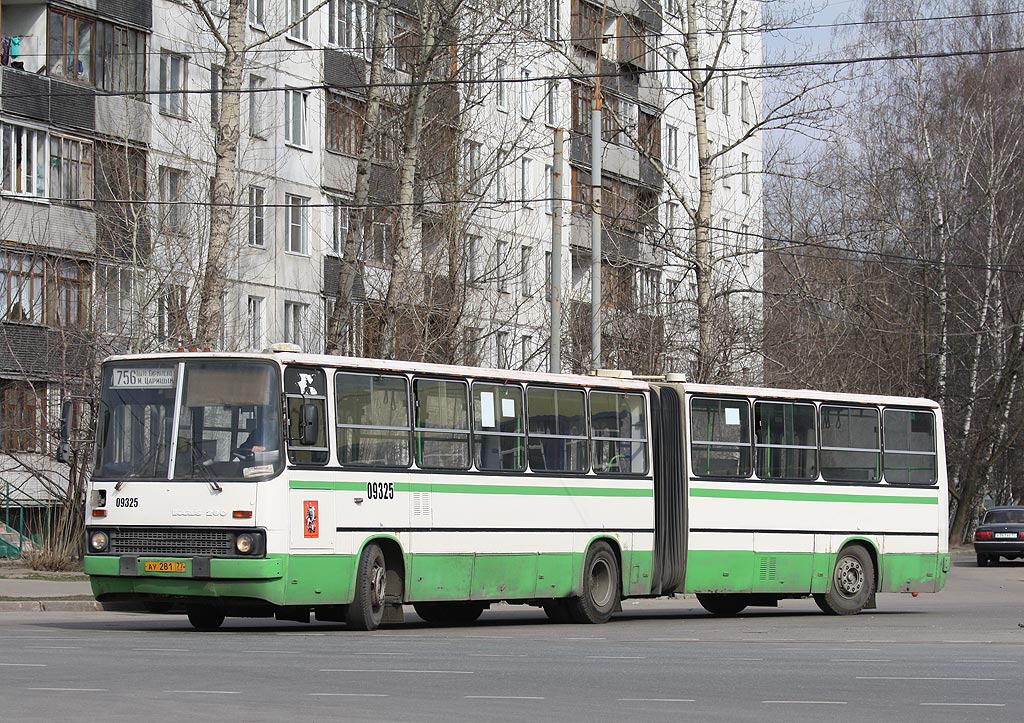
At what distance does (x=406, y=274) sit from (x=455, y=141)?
15.8 ft

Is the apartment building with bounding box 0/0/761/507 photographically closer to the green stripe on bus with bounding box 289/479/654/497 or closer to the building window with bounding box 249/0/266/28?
the building window with bounding box 249/0/266/28

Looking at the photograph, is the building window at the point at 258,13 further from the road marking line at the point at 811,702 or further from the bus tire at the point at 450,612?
the road marking line at the point at 811,702

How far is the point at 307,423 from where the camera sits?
19812mm

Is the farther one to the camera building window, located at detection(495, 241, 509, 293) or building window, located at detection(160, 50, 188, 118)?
building window, located at detection(160, 50, 188, 118)

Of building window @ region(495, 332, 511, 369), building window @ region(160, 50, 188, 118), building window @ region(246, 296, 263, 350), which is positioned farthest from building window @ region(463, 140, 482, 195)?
building window @ region(160, 50, 188, 118)

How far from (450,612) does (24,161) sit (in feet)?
72.2

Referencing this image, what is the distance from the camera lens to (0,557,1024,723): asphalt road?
12.1m

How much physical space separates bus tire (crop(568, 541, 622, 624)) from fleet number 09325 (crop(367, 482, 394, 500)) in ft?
11.7

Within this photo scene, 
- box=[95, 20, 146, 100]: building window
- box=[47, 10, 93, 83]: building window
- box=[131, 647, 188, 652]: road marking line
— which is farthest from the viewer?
box=[95, 20, 146, 100]: building window

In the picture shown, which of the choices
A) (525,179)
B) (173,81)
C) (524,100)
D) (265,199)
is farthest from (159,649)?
(524,100)

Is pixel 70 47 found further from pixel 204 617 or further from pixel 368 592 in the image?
pixel 368 592

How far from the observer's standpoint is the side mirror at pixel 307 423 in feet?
64.9

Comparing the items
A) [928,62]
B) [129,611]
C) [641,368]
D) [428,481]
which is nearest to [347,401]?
[428,481]

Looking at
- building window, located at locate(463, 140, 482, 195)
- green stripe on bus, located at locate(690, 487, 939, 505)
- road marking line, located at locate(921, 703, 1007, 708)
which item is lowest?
road marking line, located at locate(921, 703, 1007, 708)
